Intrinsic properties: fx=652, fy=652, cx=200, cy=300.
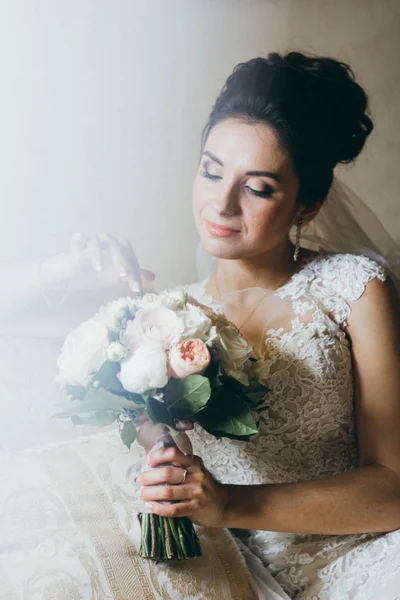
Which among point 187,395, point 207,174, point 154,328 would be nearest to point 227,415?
point 187,395

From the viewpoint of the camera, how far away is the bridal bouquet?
Result: 1035 mm

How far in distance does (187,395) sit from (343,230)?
2.37 ft

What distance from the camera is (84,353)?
3.53 feet

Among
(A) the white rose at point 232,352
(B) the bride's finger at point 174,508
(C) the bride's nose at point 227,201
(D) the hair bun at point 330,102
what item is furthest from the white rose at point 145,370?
(D) the hair bun at point 330,102

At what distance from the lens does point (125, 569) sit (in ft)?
3.62

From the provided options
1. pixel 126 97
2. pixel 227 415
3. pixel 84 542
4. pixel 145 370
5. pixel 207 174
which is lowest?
pixel 84 542

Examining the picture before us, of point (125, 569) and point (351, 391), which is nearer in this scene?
point (125, 569)

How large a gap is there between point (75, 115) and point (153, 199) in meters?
0.25

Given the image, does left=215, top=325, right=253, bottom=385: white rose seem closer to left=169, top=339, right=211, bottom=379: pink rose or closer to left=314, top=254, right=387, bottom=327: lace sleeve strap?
left=169, top=339, right=211, bottom=379: pink rose

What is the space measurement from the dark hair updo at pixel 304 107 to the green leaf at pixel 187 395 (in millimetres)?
558

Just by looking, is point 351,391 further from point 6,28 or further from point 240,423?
point 6,28

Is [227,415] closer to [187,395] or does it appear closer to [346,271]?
[187,395]

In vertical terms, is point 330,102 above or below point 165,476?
above

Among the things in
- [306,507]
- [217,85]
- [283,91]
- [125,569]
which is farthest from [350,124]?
[125,569]
